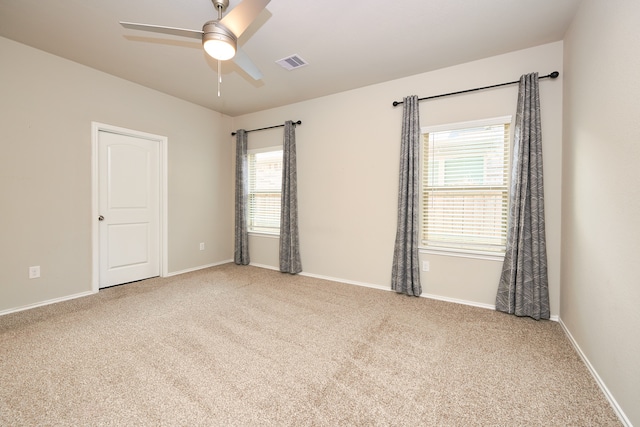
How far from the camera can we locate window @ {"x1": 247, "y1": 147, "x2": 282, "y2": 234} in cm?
457

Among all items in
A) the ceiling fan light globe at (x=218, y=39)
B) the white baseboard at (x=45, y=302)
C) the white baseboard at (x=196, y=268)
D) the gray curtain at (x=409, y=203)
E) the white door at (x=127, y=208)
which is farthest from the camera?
the white baseboard at (x=196, y=268)

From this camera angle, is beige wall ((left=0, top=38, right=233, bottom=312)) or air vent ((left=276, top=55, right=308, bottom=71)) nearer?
beige wall ((left=0, top=38, right=233, bottom=312))

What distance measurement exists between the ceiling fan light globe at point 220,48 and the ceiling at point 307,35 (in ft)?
1.62

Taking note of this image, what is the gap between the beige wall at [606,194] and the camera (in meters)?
1.40

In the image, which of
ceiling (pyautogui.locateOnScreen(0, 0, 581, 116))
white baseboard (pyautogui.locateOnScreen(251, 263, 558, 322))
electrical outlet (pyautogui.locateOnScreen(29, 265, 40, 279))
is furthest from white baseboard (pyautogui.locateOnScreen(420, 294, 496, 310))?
electrical outlet (pyautogui.locateOnScreen(29, 265, 40, 279))

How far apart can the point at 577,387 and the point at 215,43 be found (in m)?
3.24

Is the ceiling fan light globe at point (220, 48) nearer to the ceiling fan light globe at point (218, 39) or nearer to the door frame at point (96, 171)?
the ceiling fan light globe at point (218, 39)

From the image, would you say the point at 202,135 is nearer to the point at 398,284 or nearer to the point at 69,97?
the point at 69,97

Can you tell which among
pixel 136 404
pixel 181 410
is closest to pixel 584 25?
pixel 181 410

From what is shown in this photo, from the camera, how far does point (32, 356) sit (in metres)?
1.94

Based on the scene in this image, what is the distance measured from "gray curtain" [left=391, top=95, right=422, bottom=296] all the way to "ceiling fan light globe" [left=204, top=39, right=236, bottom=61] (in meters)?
2.14

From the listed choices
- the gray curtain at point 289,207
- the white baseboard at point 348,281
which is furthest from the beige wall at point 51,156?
the white baseboard at point 348,281

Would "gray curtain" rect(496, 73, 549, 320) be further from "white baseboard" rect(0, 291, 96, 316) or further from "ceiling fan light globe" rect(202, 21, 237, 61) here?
"white baseboard" rect(0, 291, 96, 316)

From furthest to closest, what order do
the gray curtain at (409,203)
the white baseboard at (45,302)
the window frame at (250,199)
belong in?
1. the window frame at (250,199)
2. the gray curtain at (409,203)
3. the white baseboard at (45,302)
